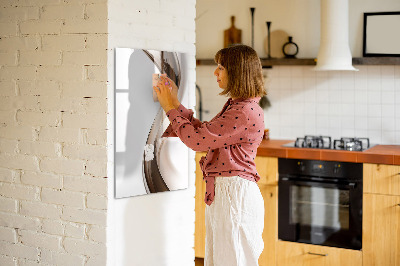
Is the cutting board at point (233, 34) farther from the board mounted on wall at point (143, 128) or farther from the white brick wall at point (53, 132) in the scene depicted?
the white brick wall at point (53, 132)

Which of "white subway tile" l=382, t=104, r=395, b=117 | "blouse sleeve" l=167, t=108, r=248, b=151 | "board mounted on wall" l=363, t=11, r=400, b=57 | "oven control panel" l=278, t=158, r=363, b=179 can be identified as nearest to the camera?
"blouse sleeve" l=167, t=108, r=248, b=151

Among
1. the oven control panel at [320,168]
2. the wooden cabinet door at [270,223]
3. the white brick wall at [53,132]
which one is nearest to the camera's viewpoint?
the white brick wall at [53,132]

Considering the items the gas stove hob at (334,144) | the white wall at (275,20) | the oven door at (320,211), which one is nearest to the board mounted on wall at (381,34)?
the white wall at (275,20)

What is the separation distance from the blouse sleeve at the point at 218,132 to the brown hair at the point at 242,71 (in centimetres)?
10

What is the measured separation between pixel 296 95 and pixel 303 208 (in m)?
1.03

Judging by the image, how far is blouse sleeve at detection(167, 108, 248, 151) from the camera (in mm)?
2617

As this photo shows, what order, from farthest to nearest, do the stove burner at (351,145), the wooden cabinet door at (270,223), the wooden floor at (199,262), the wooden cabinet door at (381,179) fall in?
1. the wooden floor at (199,262)
2. the wooden cabinet door at (270,223)
3. the stove burner at (351,145)
4. the wooden cabinet door at (381,179)

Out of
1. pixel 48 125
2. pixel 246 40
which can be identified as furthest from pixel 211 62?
pixel 48 125

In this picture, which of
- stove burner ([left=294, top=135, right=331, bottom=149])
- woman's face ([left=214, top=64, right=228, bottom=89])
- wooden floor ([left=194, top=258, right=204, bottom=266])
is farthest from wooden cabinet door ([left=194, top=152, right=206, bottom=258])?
woman's face ([left=214, top=64, right=228, bottom=89])

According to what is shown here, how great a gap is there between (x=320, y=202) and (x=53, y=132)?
1.99 m

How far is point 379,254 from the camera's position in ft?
12.6

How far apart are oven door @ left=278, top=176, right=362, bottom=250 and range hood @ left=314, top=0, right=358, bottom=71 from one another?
870 mm

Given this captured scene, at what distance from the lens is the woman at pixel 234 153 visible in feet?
8.64

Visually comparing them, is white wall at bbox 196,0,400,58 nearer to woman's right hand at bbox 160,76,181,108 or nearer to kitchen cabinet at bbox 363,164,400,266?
kitchen cabinet at bbox 363,164,400,266
